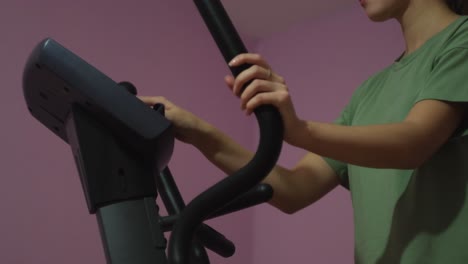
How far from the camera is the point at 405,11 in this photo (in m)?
0.91

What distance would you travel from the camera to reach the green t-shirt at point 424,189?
0.68 meters

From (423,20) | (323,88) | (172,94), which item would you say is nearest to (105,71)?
(172,94)

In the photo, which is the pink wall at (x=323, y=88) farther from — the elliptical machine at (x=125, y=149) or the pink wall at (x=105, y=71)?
the elliptical machine at (x=125, y=149)

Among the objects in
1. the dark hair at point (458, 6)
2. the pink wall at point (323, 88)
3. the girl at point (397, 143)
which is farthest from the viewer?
the pink wall at point (323, 88)

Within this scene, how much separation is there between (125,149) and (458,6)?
806 mm

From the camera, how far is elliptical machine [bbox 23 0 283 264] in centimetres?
48

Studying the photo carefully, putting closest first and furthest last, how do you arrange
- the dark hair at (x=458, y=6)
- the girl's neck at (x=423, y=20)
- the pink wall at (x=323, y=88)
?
the girl's neck at (x=423, y=20)
the dark hair at (x=458, y=6)
the pink wall at (x=323, y=88)

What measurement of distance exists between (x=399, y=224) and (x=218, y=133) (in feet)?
1.12

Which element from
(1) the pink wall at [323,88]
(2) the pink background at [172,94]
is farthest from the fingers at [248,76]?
(1) the pink wall at [323,88]

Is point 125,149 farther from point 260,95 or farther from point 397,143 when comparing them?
point 397,143

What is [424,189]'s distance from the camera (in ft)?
2.39

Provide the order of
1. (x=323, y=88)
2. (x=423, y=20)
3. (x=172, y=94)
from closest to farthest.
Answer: (x=423, y=20), (x=172, y=94), (x=323, y=88)

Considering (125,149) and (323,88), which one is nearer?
(125,149)

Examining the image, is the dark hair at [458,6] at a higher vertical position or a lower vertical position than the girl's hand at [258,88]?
lower
